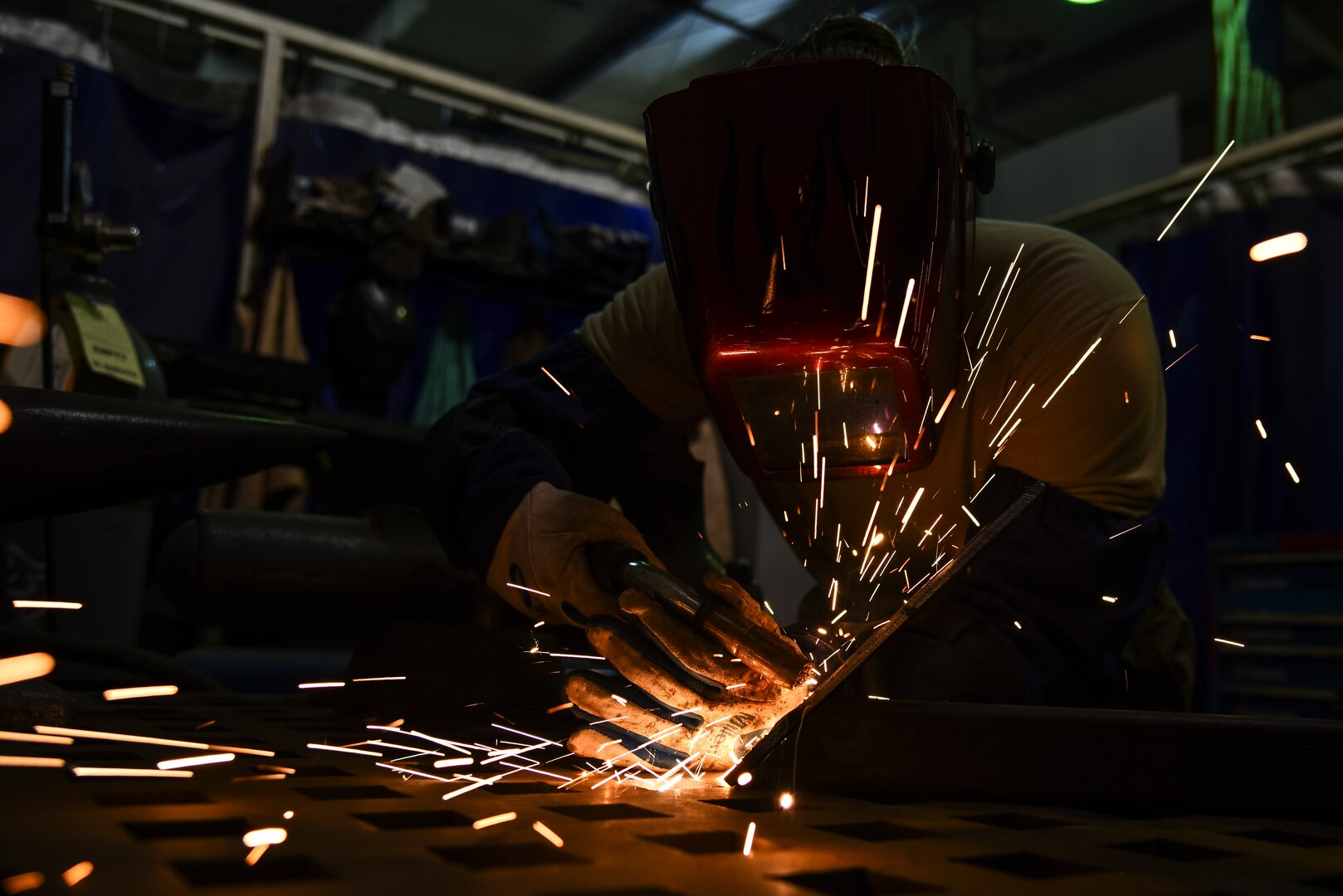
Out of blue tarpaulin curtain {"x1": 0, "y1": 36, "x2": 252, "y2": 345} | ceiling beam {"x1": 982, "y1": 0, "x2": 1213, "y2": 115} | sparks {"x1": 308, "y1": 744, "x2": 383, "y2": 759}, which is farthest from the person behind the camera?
ceiling beam {"x1": 982, "y1": 0, "x2": 1213, "y2": 115}

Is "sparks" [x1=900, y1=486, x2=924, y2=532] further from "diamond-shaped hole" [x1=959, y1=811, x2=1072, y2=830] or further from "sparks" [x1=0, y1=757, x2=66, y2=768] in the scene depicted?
"sparks" [x1=0, y1=757, x2=66, y2=768]

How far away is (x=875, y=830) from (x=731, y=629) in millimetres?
263

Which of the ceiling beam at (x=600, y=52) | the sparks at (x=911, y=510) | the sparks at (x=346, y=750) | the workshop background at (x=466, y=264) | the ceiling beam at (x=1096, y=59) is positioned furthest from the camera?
the ceiling beam at (x=1096, y=59)

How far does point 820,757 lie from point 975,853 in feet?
0.76

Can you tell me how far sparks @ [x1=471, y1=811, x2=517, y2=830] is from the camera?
590 mm

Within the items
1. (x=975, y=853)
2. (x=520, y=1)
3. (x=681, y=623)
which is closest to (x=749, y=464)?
(x=681, y=623)

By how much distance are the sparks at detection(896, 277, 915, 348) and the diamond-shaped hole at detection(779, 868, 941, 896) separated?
0.42m

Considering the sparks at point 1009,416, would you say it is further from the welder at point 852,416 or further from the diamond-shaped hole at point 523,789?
the diamond-shaped hole at point 523,789

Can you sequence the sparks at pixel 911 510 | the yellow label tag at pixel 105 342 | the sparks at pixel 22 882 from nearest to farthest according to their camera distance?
the sparks at pixel 22 882
the sparks at pixel 911 510
the yellow label tag at pixel 105 342

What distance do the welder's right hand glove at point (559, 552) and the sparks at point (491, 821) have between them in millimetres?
495

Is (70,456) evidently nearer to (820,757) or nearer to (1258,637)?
(820,757)

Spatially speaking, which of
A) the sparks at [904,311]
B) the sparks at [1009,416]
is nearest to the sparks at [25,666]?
the sparks at [904,311]

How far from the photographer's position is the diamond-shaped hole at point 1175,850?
1.93 ft

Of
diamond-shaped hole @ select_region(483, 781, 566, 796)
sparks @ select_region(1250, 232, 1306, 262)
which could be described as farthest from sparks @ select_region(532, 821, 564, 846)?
sparks @ select_region(1250, 232, 1306, 262)
